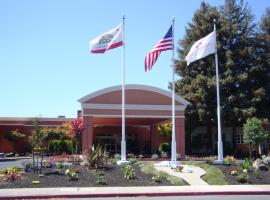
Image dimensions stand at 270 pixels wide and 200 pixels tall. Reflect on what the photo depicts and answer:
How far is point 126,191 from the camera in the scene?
16984 mm

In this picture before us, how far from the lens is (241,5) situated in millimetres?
49156

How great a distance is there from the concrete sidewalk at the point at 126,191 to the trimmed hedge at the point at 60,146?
31.0 meters

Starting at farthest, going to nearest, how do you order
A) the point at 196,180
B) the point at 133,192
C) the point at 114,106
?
the point at 114,106, the point at 196,180, the point at 133,192

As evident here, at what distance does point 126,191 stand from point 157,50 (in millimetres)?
10431

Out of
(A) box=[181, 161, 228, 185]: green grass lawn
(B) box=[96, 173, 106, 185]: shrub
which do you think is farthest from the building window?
(B) box=[96, 173, 106, 185]: shrub

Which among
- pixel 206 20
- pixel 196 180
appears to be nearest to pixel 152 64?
pixel 196 180

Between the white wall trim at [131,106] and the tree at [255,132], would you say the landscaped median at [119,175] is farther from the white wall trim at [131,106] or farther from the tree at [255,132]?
the white wall trim at [131,106]

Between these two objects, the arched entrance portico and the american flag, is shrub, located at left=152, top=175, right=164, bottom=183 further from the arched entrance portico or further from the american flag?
the arched entrance portico

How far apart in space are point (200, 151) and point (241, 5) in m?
17.4

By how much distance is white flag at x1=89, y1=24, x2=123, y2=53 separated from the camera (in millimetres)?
25453

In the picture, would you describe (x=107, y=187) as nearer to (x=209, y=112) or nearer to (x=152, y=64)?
(x=152, y=64)

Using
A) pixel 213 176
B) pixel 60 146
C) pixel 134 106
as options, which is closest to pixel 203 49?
pixel 213 176

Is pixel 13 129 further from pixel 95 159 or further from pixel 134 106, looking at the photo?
pixel 95 159

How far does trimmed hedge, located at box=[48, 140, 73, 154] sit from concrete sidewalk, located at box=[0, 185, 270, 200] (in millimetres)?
31049
